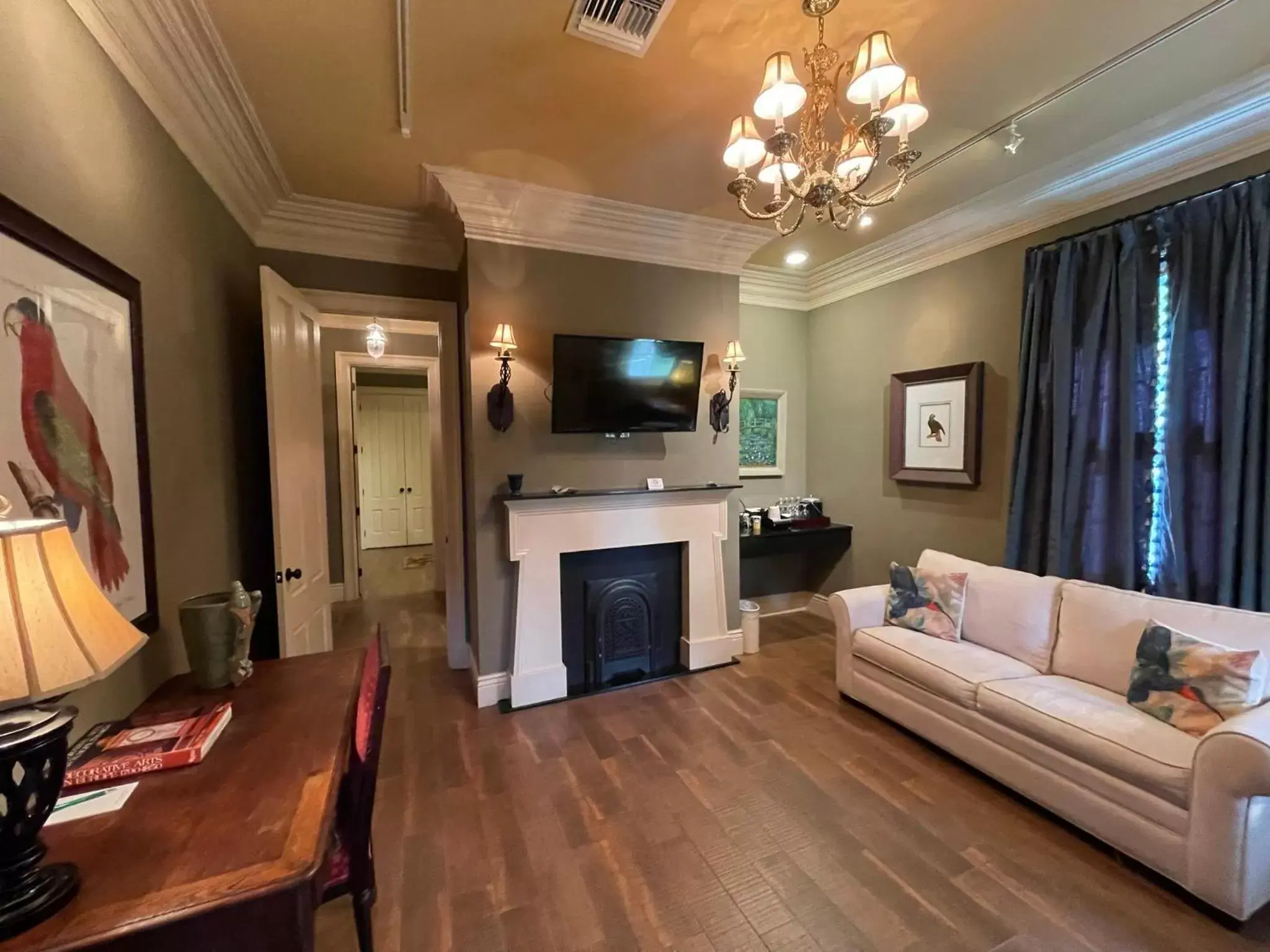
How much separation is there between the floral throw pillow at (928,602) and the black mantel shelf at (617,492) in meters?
1.17

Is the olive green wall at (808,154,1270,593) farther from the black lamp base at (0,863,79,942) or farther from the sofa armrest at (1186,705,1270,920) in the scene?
the black lamp base at (0,863,79,942)

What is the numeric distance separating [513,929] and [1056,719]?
6.95 feet

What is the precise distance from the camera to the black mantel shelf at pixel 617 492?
3.04 meters

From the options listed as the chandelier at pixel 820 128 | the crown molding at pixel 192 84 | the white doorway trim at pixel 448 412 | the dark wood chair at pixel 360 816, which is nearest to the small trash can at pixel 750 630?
the white doorway trim at pixel 448 412

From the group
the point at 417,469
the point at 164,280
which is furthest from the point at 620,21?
the point at 417,469

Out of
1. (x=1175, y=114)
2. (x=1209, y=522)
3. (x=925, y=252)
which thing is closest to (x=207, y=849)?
(x=1209, y=522)

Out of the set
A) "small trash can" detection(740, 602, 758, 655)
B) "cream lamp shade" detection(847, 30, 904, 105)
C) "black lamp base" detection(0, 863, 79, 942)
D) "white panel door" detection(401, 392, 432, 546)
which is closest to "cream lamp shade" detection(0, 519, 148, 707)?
"black lamp base" detection(0, 863, 79, 942)

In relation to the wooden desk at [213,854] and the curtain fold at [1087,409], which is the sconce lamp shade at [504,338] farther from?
the curtain fold at [1087,409]

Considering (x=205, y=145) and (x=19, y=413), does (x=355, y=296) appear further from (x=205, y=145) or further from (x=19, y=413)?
(x=19, y=413)

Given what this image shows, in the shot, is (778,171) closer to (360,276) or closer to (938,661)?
(938,661)

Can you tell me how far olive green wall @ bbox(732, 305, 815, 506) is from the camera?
4.58 meters

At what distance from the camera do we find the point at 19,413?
1.14 meters

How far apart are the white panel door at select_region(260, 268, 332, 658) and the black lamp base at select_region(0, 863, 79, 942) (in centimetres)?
181

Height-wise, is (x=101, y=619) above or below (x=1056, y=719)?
above
